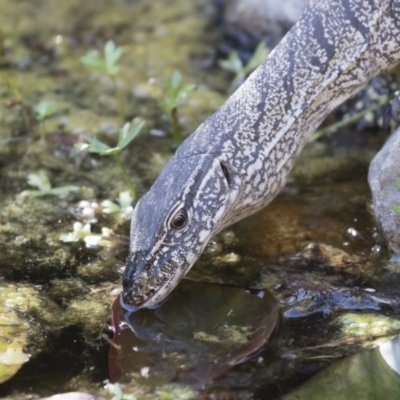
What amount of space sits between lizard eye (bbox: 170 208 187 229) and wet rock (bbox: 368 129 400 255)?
115 cm

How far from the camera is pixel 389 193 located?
4328 mm

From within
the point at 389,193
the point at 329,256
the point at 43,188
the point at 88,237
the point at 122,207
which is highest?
the point at 43,188

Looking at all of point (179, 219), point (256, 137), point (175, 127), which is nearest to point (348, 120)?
point (175, 127)

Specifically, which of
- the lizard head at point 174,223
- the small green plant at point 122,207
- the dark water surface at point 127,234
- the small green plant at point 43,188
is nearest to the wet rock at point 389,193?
the dark water surface at point 127,234

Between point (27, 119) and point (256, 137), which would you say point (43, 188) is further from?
point (256, 137)

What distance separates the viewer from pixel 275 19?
6.81 m

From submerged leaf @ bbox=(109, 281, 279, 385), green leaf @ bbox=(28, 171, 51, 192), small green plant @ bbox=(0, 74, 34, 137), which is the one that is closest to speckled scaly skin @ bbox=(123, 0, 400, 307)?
submerged leaf @ bbox=(109, 281, 279, 385)

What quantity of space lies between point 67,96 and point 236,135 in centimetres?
254

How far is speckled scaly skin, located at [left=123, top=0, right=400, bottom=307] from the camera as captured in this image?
12.6 feet

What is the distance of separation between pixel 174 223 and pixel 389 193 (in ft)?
4.17

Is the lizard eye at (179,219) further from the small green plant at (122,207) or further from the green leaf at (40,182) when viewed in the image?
the green leaf at (40,182)

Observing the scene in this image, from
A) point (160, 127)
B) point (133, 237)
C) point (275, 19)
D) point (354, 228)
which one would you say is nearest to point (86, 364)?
point (133, 237)

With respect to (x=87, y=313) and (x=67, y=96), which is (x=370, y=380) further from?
(x=67, y=96)

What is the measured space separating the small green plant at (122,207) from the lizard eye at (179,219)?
0.86m
